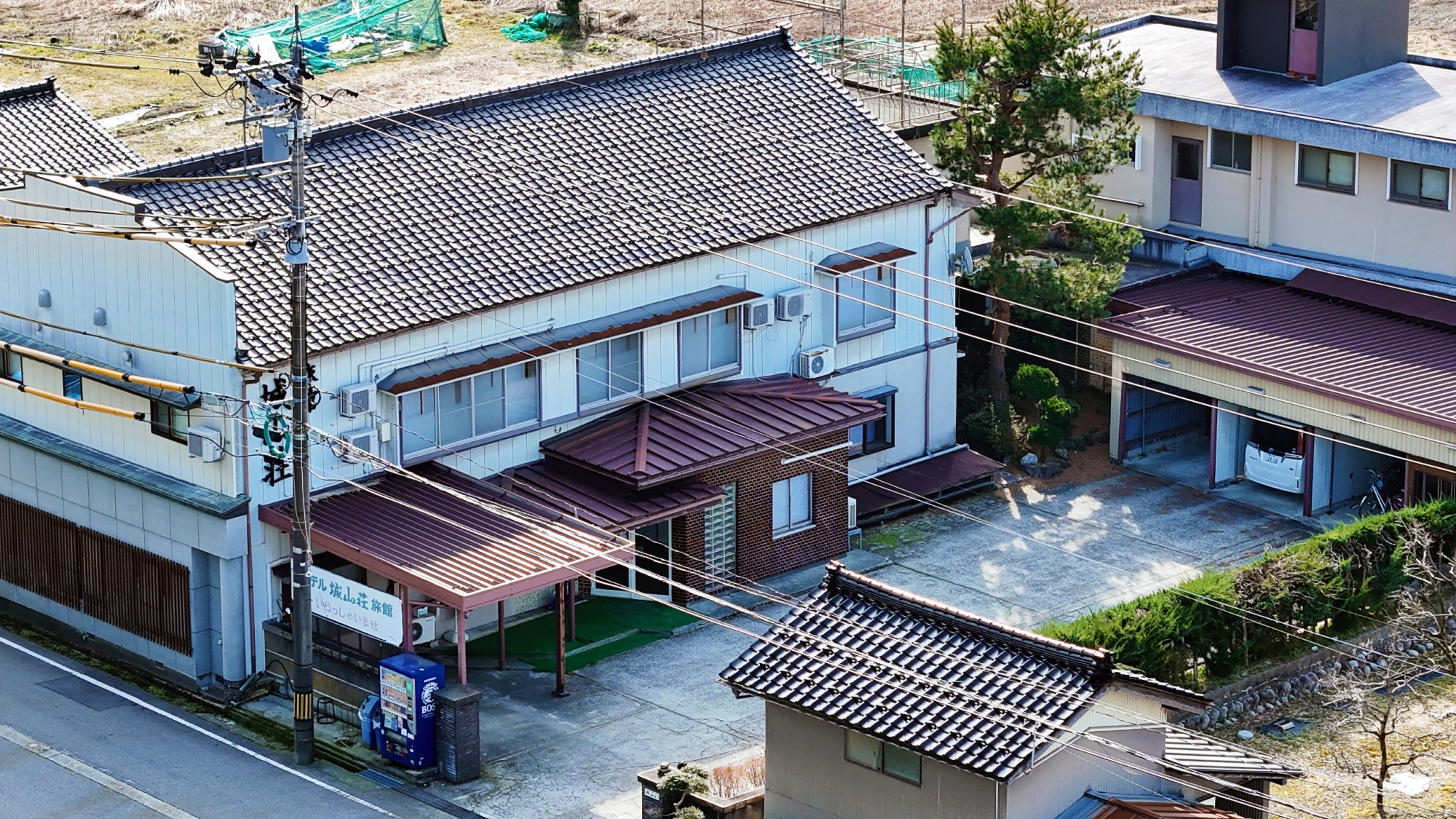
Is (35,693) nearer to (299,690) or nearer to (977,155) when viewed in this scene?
(299,690)

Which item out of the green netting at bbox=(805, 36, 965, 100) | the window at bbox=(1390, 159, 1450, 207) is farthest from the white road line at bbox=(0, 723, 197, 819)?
→ the green netting at bbox=(805, 36, 965, 100)

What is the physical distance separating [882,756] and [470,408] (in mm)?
12242

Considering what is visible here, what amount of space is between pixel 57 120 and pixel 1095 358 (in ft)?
71.1

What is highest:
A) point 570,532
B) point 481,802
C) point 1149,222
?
point 1149,222

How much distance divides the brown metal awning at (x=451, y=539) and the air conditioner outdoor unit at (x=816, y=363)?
7.37 metres

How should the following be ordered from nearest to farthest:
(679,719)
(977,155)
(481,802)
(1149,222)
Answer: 1. (481,802)
2. (679,719)
3. (977,155)
4. (1149,222)

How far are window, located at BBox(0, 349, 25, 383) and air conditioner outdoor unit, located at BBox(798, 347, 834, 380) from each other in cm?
1419

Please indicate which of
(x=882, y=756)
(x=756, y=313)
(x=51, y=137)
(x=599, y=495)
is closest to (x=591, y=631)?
(x=599, y=495)

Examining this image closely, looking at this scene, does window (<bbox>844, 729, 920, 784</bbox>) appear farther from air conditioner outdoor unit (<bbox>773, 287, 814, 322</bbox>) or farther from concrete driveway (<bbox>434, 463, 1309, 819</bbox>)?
air conditioner outdoor unit (<bbox>773, 287, 814, 322</bbox>)

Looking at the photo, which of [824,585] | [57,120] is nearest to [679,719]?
[824,585]

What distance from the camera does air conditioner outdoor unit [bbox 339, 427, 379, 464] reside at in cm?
3519

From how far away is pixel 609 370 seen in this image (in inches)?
1534

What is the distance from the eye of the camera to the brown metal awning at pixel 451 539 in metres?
33.2

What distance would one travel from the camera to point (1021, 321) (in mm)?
46656
